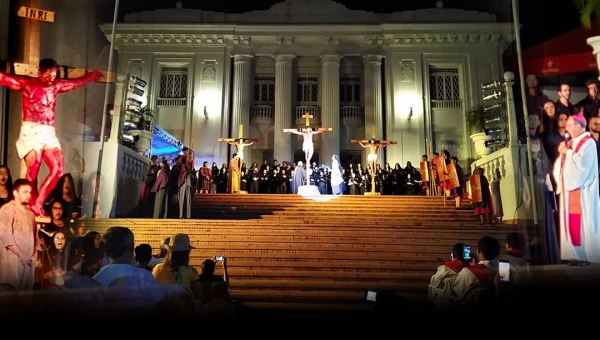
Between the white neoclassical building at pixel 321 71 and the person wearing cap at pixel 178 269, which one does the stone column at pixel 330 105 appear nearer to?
the white neoclassical building at pixel 321 71

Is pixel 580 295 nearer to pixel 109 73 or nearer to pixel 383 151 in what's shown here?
pixel 109 73

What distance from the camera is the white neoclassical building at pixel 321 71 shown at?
2170cm

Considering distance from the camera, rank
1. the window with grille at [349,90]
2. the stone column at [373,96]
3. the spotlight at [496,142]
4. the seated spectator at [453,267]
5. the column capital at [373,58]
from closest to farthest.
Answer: the seated spectator at [453,267], the spotlight at [496,142], the stone column at [373,96], the column capital at [373,58], the window with grille at [349,90]

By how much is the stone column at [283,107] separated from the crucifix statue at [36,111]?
48.2 ft

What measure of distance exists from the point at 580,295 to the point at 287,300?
3.52 meters

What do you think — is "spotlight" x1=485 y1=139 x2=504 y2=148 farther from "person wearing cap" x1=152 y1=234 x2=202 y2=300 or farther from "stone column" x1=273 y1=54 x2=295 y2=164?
"stone column" x1=273 y1=54 x2=295 y2=164

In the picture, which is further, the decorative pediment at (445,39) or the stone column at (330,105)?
the decorative pediment at (445,39)

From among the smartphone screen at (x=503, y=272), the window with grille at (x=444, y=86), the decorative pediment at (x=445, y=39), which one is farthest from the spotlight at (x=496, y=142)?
the decorative pediment at (x=445, y=39)

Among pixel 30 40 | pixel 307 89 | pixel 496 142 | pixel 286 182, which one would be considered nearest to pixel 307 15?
pixel 307 89

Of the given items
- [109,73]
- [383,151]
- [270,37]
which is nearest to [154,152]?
[270,37]

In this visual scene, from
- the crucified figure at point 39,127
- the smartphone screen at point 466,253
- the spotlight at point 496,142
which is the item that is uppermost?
the spotlight at point 496,142

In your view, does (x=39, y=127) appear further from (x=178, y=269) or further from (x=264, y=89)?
(x=264, y=89)

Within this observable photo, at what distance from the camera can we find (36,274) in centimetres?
555

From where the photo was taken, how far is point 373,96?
22.1 m
